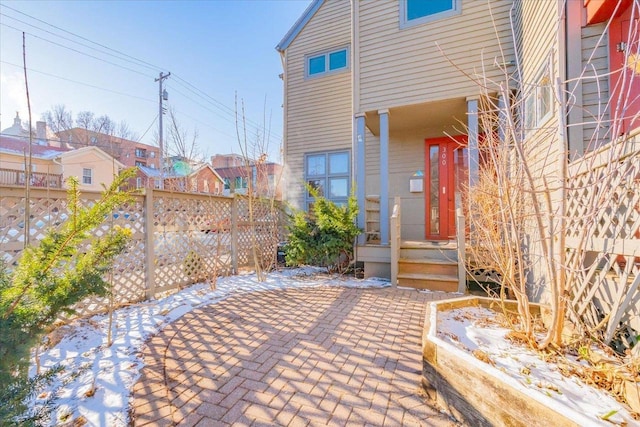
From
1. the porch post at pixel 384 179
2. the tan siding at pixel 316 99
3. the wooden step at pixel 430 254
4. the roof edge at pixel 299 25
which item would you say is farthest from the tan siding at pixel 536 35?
the roof edge at pixel 299 25

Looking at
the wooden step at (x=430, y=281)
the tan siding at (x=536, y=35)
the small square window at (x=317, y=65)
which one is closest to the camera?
the tan siding at (x=536, y=35)

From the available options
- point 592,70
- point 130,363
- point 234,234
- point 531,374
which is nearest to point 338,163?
→ point 234,234

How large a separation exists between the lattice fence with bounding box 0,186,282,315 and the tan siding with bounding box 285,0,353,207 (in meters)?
2.21

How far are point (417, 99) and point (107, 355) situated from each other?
234 inches

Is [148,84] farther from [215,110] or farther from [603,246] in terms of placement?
[603,246]

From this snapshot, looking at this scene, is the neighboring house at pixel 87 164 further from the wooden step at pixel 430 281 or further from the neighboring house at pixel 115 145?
the wooden step at pixel 430 281

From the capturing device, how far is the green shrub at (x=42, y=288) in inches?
50.7

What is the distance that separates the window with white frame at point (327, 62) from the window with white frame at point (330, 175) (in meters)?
2.29

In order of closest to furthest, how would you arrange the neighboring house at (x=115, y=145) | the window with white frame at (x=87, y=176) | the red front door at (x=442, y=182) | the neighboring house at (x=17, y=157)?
1. the red front door at (x=442, y=182)
2. the neighboring house at (x=17, y=157)
3. the window with white frame at (x=87, y=176)
4. the neighboring house at (x=115, y=145)

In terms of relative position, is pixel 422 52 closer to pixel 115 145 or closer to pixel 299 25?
pixel 299 25

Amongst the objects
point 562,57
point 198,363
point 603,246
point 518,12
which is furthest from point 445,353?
point 518,12

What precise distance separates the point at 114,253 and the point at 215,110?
1824 cm

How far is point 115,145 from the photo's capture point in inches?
960

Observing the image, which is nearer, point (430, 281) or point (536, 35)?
point (536, 35)
